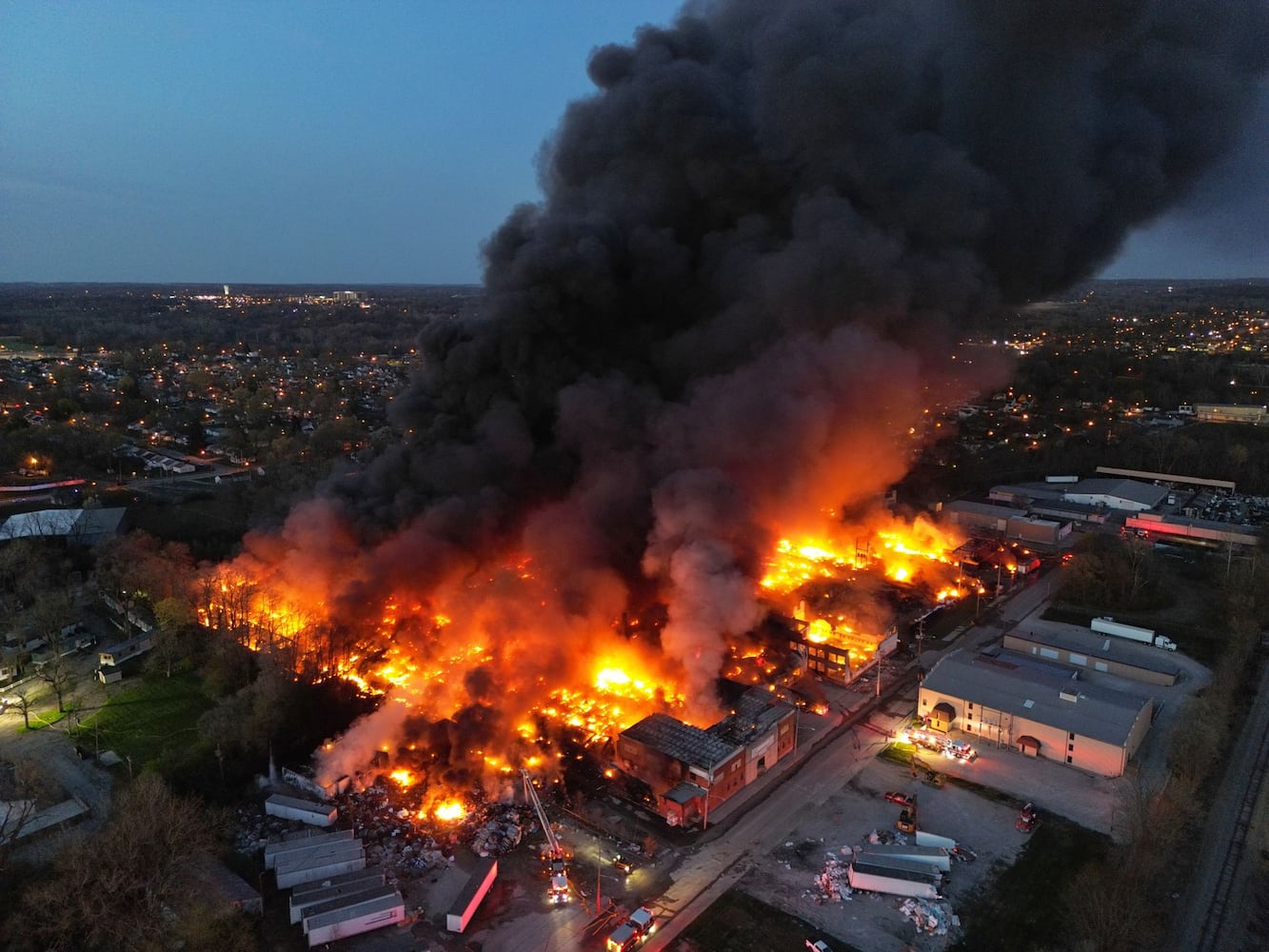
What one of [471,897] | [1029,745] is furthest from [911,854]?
[471,897]

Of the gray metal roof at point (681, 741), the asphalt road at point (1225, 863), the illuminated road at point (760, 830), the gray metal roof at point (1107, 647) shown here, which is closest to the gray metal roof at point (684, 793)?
the gray metal roof at point (681, 741)

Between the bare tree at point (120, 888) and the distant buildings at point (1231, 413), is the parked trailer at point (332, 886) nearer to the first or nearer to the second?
the bare tree at point (120, 888)

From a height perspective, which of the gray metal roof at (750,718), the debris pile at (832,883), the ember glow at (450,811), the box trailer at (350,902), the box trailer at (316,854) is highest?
the gray metal roof at (750,718)

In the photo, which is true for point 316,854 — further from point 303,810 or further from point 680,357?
point 680,357

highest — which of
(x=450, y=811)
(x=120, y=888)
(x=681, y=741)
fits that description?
(x=120, y=888)

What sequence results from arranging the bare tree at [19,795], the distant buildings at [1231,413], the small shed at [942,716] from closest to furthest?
1. the bare tree at [19,795]
2. the small shed at [942,716]
3. the distant buildings at [1231,413]

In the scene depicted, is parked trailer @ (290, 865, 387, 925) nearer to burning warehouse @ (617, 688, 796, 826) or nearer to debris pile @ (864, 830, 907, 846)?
burning warehouse @ (617, 688, 796, 826)

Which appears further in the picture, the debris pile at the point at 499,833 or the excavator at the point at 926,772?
the excavator at the point at 926,772

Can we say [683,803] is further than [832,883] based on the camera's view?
Yes
